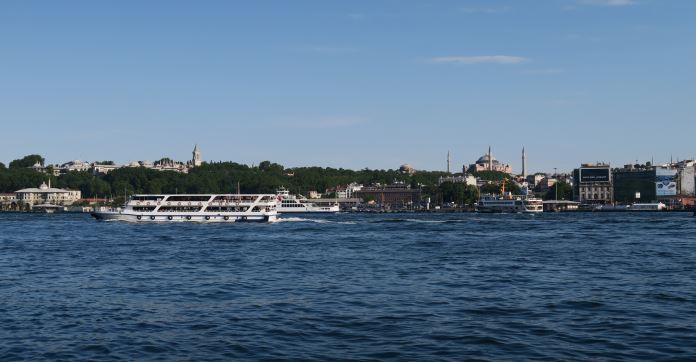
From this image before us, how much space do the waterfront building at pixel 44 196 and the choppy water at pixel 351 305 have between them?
161412 mm

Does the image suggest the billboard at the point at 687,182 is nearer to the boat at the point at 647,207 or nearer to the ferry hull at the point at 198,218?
the boat at the point at 647,207

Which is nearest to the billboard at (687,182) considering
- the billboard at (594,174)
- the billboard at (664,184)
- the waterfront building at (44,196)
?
the billboard at (664,184)

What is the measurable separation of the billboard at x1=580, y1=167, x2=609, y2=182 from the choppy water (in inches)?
5855

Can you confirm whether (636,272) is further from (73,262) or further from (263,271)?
(73,262)

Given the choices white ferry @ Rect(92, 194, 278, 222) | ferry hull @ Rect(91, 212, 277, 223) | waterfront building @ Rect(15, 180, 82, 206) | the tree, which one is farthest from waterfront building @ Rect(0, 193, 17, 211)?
the tree

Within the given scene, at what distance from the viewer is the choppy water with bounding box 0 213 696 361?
16.0 metres

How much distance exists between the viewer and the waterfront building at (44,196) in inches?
7544

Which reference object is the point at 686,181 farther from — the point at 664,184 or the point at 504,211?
the point at 504,211

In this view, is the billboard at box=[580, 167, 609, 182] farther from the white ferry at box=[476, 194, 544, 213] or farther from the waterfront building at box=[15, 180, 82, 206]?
the waterfront building at box=[15, 180, 82, 206]

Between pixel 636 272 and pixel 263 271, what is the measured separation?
43.5 ft

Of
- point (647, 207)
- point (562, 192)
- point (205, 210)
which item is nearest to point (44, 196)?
point (562, 192)

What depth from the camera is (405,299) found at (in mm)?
22234

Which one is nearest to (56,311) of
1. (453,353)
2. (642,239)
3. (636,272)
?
(453,353)

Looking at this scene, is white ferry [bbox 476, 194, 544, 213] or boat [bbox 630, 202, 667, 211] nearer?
white ferry [bbox 476, 194, 544, 213]
